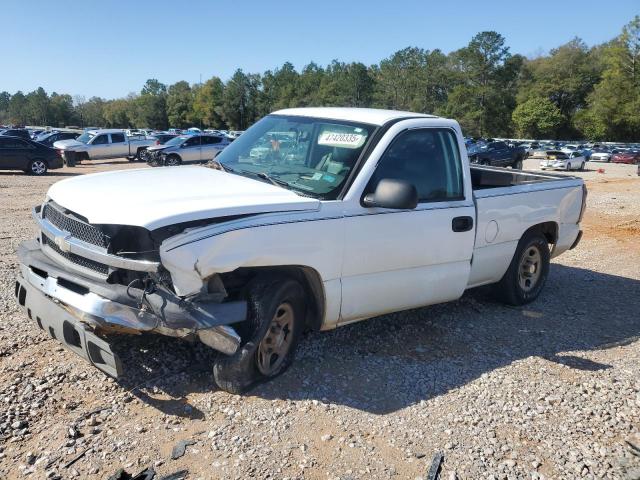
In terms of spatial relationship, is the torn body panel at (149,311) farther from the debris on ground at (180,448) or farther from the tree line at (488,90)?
the tree line at (488,90)

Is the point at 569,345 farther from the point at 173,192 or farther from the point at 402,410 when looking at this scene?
the point at 173,192

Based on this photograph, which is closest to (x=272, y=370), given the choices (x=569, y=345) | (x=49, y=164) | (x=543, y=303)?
(x=569, y=345)

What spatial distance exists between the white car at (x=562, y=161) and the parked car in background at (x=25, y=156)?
93.8 feet

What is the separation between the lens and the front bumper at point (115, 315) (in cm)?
342

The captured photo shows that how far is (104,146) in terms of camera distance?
31.4m

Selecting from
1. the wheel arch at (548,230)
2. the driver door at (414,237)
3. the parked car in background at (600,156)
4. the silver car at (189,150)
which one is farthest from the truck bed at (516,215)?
the parked car in background at (600,156)

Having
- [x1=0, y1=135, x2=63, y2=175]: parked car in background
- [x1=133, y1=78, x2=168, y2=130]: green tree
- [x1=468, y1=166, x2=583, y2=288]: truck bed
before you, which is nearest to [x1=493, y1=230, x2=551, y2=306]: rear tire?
[x1=468, y1=166, x2=583, y2=288]: truck bed

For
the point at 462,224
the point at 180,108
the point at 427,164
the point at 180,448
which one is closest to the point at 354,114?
the point at 427,164

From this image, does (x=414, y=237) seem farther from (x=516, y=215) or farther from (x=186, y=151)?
(x=186, y=151)

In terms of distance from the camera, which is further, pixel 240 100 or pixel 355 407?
pixel 240 100

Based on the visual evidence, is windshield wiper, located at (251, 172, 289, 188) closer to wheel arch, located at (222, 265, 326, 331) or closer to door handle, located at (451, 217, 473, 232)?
wheel arch, located at (222, 265, 326, 331)

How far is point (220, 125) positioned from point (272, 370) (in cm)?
12136

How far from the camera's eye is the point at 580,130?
87.9 metres

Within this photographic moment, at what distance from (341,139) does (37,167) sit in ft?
68.2
